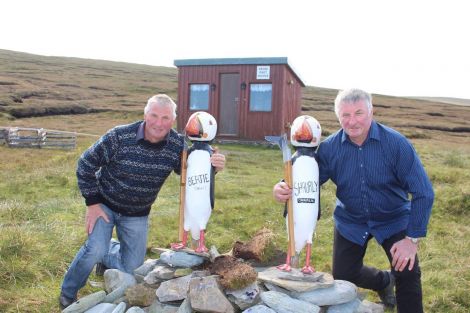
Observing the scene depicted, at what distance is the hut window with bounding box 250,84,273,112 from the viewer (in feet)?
54.4

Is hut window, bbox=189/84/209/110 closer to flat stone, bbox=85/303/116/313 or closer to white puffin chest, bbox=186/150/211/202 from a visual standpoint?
white puffin chest, bbox=186/150/211/202

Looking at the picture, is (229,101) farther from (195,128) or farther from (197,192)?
(197,192)

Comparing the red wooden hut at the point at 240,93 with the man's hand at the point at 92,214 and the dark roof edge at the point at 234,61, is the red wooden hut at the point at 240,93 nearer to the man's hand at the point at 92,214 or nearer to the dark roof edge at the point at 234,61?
the dark roof edge at the point at 234,61

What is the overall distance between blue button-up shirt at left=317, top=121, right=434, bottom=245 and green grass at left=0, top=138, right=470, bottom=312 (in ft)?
3.79

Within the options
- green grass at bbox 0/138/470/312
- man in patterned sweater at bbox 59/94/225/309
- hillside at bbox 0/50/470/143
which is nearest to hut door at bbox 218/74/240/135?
green grass at bbox 0/138/470/312

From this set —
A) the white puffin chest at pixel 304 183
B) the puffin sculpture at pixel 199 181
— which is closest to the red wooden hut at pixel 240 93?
the puffin sculpture at pixel 199 181

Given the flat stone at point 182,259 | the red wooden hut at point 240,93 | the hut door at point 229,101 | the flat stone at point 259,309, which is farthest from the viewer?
the hut door at point 229,101

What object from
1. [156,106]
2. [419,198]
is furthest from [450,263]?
[156,106]

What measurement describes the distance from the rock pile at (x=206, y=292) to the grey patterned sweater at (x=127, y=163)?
0.74 m

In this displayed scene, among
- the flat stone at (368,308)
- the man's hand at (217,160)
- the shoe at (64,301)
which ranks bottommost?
the shoe at (64,301)

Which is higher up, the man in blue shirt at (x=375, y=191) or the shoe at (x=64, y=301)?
the man in blue shirt at (x=375, y=191)

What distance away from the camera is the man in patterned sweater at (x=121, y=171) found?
13.5ft

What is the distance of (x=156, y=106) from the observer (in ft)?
13.2

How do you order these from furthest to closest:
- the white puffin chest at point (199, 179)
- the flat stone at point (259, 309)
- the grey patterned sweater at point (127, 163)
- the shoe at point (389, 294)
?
1. the shoe at point (389, 294)
2. the grey patterned sweater at point (127, 163)
3. the white puffin chest at point (199, 179)
4. the flat stone at point (259, 309)
